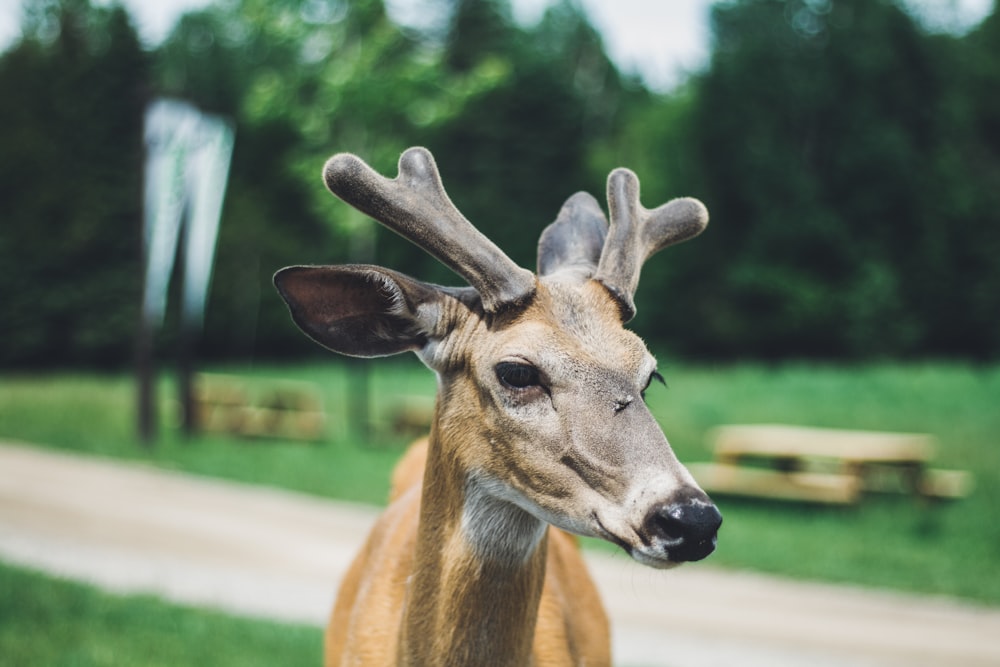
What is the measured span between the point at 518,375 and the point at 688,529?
2.08 feet

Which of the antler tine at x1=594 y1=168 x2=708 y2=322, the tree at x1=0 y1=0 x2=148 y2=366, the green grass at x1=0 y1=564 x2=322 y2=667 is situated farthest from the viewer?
the tree at x1=0 y1=0 x2=148 y2=366

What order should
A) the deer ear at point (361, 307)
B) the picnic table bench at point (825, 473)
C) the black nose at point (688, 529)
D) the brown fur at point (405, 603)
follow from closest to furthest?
the black nose at point (688, 529) < the deer ear at point (361, 307) < the brown fur at point (405, 603) < the picnic table bench at point (825, 473)

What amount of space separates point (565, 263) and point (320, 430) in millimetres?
13801

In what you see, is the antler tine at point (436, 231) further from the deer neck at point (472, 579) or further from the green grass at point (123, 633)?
the green grass at point (123, 633)

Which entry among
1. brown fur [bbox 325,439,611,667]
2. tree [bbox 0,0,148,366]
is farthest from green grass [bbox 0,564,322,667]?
tree [bbox 0,0,148,366]

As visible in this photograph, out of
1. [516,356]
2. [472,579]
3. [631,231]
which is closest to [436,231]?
[516,356]

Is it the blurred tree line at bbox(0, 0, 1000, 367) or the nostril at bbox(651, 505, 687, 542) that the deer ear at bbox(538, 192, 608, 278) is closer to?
the nostril at bbox(651, 505, 687, 542)

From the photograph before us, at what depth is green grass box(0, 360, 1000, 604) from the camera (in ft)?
30.9

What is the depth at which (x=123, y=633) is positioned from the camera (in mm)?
6344

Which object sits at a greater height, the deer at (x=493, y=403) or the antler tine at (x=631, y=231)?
the antler tine at (x=631, y=231)

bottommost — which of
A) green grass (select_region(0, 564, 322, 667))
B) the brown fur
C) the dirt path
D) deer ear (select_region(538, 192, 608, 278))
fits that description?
green grass (select_region(0, 564, 322, 667))

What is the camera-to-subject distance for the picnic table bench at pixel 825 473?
1105 cm

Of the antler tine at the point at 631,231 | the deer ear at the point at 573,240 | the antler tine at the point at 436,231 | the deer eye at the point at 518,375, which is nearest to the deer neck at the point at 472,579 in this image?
the deer eye at the point at 518,375

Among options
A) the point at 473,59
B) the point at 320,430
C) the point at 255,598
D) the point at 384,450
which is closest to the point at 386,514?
the point at 255,598
